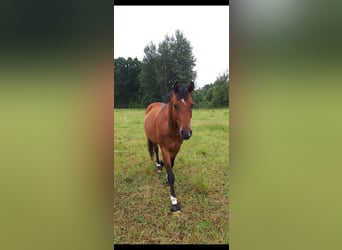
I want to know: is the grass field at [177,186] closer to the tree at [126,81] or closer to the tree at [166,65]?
the tree at [126,81]

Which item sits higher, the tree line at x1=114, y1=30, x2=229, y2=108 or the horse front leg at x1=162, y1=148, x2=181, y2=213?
the tree line at x1=114, y1=30, x2=229, y2=108

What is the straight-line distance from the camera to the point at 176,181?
145cm

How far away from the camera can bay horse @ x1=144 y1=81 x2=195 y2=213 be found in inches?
55.3

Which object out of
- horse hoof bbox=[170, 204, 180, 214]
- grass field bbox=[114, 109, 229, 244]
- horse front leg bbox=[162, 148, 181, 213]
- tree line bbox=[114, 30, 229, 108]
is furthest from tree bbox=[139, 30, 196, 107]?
horse hoof bbox=[170, 204, 180, 214]

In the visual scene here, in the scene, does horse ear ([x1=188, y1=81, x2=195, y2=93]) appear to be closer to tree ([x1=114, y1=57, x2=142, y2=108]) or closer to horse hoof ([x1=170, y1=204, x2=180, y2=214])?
tree ([x1=114, y1=57, x2=142, y2=108])

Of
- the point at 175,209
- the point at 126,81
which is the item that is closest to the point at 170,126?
the point at 126,81

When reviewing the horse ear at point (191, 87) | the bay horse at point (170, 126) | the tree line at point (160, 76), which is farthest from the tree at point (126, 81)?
the horse ear at point (191, 87)

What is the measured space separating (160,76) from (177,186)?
64 centimetres

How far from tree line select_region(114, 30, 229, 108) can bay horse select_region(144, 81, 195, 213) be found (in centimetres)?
5

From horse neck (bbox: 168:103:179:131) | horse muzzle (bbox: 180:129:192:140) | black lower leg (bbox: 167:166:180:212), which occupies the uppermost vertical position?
horse neck (bbox: 168:103:179:131)
